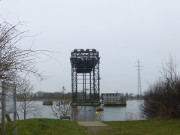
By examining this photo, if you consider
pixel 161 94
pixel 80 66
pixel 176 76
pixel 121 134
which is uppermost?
pixel 80 66

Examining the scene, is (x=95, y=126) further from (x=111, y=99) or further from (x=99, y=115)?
(x=111, y=99)

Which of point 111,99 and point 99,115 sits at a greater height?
point 111,99

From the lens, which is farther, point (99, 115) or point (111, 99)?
point (111, 99)

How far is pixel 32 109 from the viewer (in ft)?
73.0

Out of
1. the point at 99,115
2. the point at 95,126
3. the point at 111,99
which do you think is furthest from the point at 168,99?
the point at 111,99

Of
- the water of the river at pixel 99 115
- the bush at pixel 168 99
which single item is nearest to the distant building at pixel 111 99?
the water of the river at pixel 99 115

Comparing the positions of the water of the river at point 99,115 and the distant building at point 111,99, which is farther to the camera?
the distant building at point 111,99

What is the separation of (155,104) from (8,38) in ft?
54.1

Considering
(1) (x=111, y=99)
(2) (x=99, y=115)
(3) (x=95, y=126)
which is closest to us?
(3) (x=95, y=126)

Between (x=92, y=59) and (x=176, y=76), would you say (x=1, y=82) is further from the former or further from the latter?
(x=92, y=59)

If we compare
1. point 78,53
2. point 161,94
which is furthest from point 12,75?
point 78,53

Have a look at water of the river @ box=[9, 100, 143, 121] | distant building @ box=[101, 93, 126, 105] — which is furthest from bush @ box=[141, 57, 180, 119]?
distant building @ box=[101, 93, 126, 105]

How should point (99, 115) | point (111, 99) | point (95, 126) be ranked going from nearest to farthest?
point (95, 126) < point (99, 115) < point (111, 99)

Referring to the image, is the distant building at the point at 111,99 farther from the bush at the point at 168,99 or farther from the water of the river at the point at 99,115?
the bush at the point at 168,99
